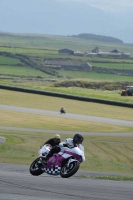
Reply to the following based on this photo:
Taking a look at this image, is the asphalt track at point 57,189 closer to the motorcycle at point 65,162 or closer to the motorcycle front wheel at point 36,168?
the motorcycle at point 65,162

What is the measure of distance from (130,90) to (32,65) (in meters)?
78.8

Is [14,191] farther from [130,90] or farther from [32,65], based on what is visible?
[32,65]

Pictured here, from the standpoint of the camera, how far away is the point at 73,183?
1512cm

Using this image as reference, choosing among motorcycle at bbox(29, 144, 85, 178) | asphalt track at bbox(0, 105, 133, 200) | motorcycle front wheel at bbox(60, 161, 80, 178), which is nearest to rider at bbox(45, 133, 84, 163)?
motorcycle at bbox(29, 144, 85, 178)

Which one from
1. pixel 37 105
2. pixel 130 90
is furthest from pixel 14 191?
pixel 130 90

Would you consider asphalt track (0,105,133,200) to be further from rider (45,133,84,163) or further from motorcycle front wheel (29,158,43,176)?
rider (45,133,84,163)

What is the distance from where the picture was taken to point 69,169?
15727mm

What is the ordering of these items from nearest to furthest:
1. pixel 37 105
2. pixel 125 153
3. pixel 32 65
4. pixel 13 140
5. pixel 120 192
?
pixel 120 192, pixel 125 153, pixel 13 140, pixel 37 105, pixel 32 65

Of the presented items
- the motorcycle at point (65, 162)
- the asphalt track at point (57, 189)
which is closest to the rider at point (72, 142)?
the motorcycle at point (65, 162)

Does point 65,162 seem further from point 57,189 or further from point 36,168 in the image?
point 57,189

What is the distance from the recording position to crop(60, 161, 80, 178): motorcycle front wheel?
15.5 m

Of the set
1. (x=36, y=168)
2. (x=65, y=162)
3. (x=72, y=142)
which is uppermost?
(x=72, y=142)

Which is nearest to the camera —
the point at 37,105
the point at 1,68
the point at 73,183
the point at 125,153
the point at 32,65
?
the point at 73,183

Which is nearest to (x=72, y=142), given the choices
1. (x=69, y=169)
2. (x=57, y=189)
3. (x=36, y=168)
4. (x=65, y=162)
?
(x=65, y=162)
